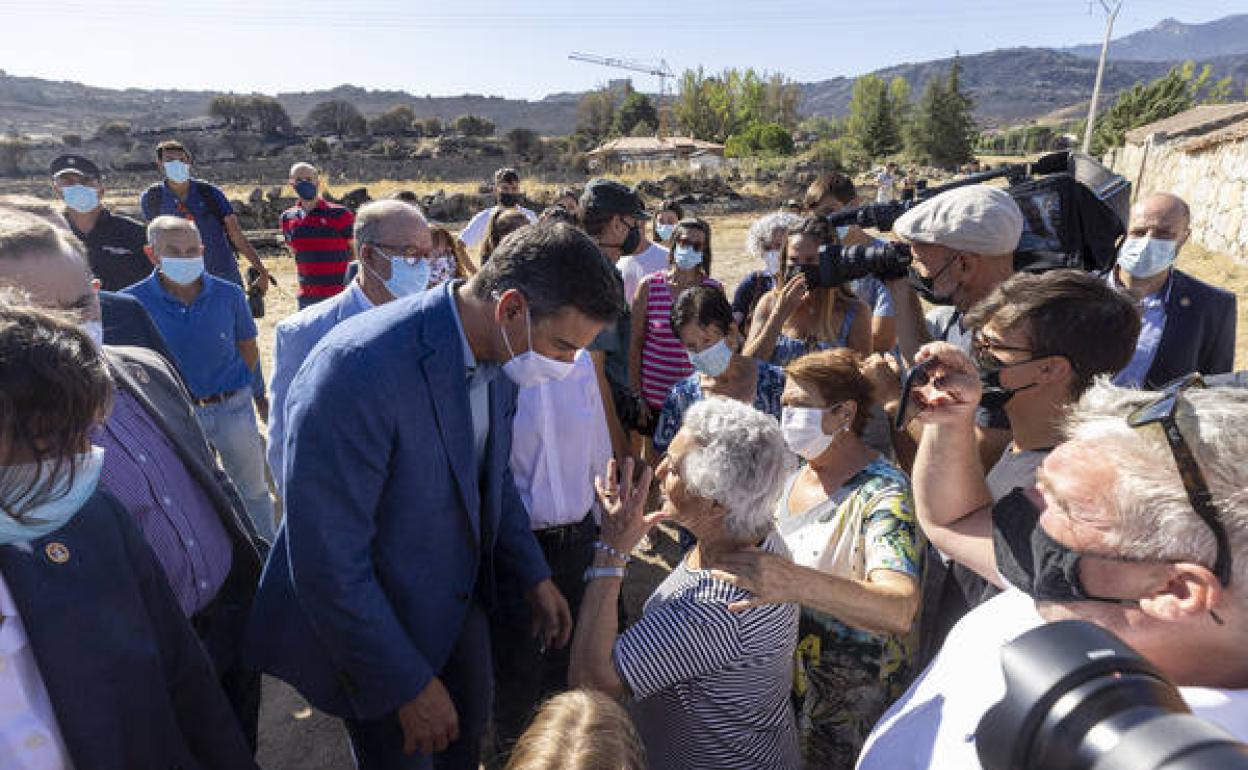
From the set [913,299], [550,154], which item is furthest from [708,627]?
[550,154]

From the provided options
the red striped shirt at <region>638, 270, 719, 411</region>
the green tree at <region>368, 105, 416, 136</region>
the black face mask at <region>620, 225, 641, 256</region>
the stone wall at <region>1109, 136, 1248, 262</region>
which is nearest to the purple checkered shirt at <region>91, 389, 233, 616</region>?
the red striped shirt at <region>638, 270, 719, 411</region>

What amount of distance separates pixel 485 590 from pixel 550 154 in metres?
44.6

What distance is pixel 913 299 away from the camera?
3119 millimetres

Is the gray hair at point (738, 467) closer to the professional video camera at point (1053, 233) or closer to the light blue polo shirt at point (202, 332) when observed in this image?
the professional video camera at point (1053, 233)

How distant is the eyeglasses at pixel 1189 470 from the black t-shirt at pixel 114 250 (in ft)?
18.0

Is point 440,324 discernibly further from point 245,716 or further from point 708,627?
point 245,716

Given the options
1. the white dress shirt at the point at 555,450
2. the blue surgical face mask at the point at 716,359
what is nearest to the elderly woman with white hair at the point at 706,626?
the white dress shirt at the point at 555,450

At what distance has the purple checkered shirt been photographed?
5.81 ft

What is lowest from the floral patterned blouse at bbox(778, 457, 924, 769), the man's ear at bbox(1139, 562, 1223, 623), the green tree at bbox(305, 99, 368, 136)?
the floral patterned blouse at bbox(778, 457, 924, 769)

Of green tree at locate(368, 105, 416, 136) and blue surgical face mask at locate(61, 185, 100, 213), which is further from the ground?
green tree at locate(368, 105, 416, 136)

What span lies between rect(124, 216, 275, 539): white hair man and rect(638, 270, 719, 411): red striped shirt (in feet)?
7.36

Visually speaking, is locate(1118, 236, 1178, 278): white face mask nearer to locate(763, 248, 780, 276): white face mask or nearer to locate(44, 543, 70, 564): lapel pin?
locate(763, 248, 780, 276): white face mask

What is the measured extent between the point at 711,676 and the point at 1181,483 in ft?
3.59

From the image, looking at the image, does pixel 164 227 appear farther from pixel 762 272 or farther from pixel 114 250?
pixel 762 272
